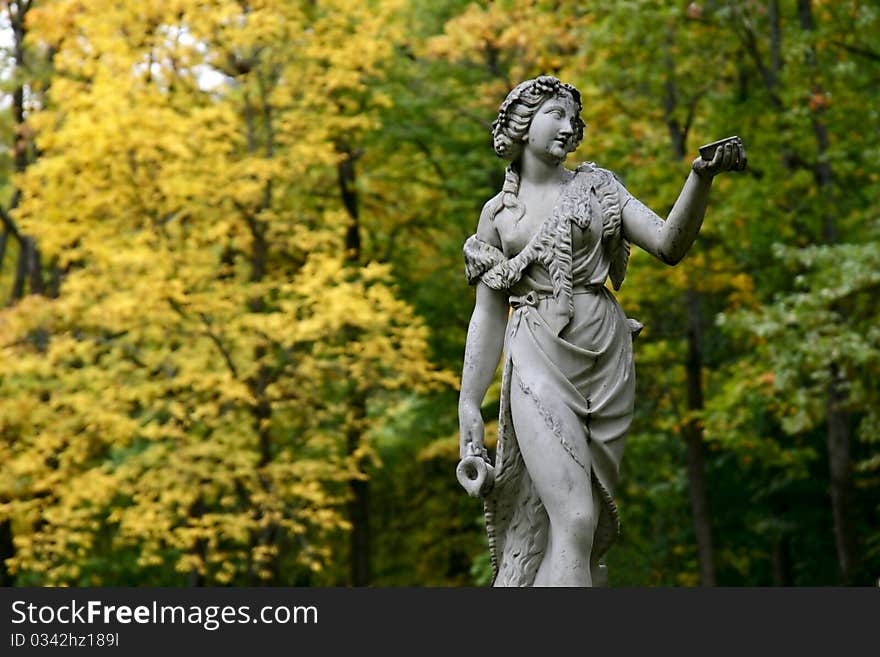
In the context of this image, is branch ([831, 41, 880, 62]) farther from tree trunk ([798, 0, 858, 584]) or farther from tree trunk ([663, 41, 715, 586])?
tree trunk ([663, 41, 715, 586])

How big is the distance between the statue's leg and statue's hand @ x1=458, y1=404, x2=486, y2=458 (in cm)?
29

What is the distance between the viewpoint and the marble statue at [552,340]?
286 inches

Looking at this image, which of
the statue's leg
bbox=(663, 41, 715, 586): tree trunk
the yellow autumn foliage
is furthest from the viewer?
bbox=(663, 41, 715, 586): tree trunk

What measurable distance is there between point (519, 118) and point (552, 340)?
1057 mm

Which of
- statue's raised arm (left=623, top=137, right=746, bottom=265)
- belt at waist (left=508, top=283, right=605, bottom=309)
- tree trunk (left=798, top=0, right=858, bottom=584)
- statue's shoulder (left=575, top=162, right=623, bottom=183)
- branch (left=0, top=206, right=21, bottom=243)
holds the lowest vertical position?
belt at waist (left=508, top=283, right=605, bottom=309)

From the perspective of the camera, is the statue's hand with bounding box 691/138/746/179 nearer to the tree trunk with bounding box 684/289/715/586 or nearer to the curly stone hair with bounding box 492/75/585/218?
the curly stone hair with bounding box 492/75/585/218

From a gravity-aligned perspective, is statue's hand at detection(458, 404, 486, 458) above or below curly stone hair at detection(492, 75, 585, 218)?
below

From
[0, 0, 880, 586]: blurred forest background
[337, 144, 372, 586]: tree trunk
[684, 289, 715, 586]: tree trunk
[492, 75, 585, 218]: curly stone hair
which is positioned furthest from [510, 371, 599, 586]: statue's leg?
[337, 144, 372, 586]: tree trunk

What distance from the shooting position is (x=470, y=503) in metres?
28.2

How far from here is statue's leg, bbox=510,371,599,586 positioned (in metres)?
7.24

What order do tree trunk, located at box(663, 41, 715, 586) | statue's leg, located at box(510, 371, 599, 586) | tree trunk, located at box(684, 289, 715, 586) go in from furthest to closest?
tree trunk, located at box(663, 41, 715, 586), tree trunk, located at box(684, 289, 715, 586), statue's leg, located at box(510, 371, 599, 586)

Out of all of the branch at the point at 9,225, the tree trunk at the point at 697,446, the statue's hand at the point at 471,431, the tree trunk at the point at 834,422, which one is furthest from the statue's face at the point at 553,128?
the branch at the point at 9,225

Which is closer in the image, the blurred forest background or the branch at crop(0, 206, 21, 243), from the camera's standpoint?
the blurred forest background

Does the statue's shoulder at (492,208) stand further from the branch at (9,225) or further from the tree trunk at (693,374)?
the branch at (9,225)
